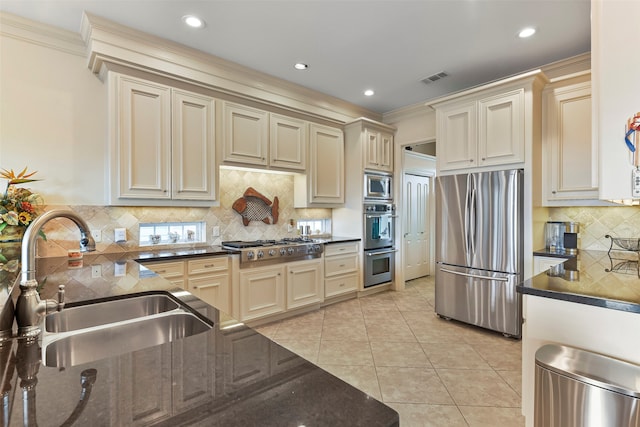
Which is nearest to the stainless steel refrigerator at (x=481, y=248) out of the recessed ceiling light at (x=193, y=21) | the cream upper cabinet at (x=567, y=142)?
the cream upper cabinet at (x=567, y=142)

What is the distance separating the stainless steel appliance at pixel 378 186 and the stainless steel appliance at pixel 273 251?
118 centimetres

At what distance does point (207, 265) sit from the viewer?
293cm

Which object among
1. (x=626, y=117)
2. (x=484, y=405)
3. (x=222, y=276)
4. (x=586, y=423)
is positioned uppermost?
(x=626, y=117)

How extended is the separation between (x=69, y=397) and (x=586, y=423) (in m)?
1.72

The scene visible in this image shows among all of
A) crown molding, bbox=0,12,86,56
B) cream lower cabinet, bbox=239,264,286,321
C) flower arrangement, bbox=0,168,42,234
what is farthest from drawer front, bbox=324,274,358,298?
crown molding, bbox=0,12,86,56

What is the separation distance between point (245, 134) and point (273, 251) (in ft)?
4.48

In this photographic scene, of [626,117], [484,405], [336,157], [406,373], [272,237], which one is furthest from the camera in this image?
[336,157]

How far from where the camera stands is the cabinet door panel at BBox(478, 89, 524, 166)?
9.93ft

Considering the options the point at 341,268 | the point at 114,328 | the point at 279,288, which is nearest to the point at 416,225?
the point at 341,268

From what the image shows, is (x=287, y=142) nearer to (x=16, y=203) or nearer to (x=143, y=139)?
(x=143, y=139)

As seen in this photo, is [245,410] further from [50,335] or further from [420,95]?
[420,95]

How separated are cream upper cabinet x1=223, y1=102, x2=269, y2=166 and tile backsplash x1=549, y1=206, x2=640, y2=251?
3417 millimetres

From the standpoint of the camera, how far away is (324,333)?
3.16 m

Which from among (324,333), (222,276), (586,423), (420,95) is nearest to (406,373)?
(324,333)
